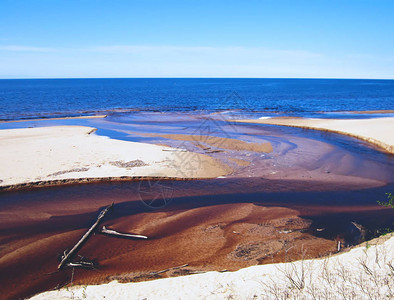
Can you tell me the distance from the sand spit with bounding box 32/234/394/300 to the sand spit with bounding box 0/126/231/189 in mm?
8709

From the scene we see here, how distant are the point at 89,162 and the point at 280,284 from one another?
13.8 m

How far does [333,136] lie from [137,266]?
25.5m

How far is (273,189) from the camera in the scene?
1384 cm

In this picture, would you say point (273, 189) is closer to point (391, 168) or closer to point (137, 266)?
point (137, 266)

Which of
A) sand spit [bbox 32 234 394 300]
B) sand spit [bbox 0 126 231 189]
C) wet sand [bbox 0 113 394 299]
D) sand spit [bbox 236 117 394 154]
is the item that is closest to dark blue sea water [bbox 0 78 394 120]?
sand spit [bbox 236 117 394 154]

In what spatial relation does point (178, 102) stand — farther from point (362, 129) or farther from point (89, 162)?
point (89, 162)

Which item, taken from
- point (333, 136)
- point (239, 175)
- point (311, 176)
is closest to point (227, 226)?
point (239, 175)

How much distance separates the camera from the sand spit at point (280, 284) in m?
5.48

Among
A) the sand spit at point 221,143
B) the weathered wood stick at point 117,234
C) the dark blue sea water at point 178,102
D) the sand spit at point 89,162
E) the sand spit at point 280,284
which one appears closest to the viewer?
the sand spit at point 280,284

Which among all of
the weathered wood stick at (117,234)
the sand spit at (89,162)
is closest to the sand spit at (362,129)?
the sand spit at (89,162)

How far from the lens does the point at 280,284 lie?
5.91 metres

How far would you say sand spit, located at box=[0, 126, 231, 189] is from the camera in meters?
14.4

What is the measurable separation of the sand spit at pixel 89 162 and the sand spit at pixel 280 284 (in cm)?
871

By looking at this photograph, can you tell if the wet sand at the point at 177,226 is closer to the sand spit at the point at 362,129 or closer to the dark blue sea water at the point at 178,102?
the sand spit at the point at 362,129
